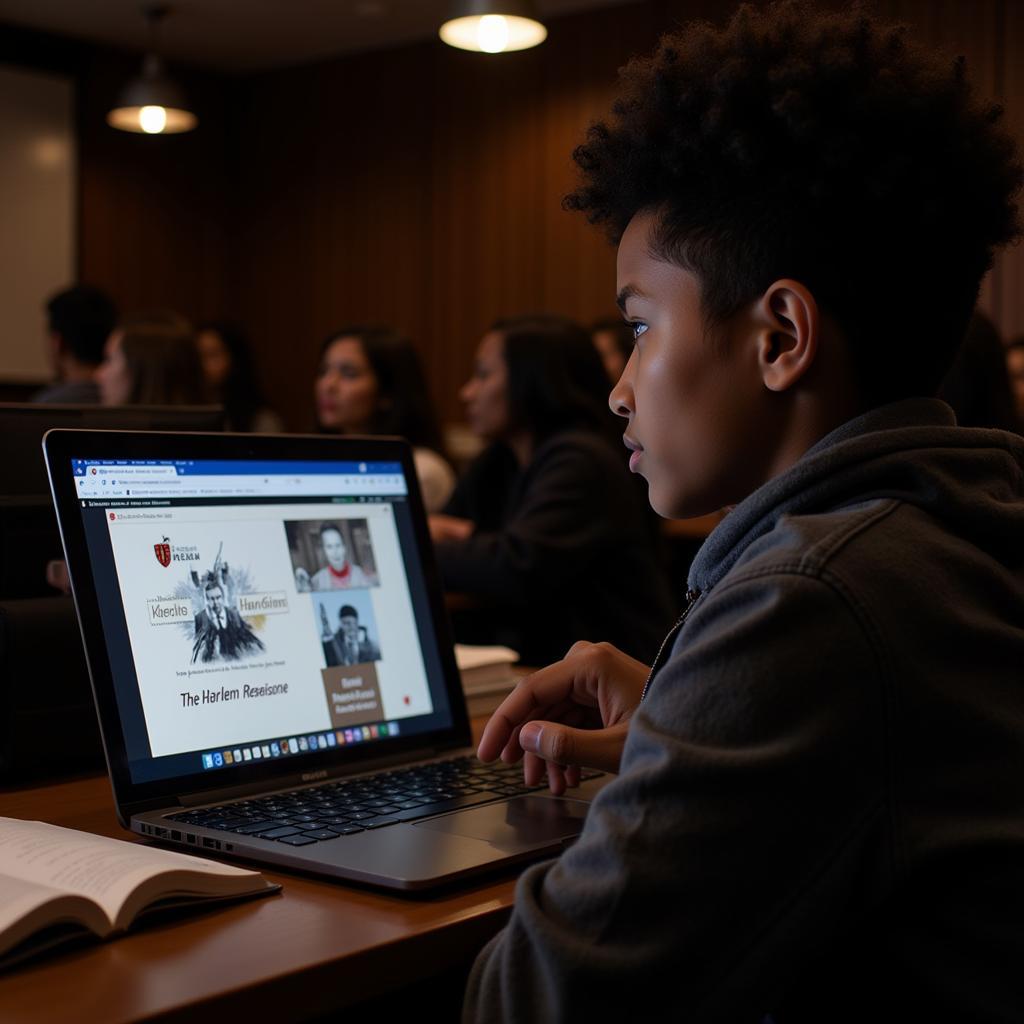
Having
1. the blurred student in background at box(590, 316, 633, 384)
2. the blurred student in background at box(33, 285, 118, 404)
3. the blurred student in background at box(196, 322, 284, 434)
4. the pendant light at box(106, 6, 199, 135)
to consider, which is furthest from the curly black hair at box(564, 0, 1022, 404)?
the blurred student in background at box(196, 322, 284, 434)

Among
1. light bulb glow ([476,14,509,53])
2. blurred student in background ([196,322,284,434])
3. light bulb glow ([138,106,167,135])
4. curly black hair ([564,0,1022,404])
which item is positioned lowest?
curly black hair ([564,0,1022,404])

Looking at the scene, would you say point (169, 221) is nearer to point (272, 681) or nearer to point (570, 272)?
point (570, 272)

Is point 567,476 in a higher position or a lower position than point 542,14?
lower

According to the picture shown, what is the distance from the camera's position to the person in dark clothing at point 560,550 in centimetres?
263

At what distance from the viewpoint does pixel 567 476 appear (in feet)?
8.88

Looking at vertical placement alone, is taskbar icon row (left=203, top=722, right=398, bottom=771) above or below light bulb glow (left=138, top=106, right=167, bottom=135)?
below

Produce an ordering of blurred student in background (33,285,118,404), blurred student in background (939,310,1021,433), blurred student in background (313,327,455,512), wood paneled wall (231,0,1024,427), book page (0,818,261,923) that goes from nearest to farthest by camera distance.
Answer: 1. book page (0,818,261,923)
2. blurred student in background (939,310,1021,433)
3. blurred student in background (313,327,455,512)
4. blurred student in background (33,285,118,404)
5. wood paneled wall (231,0,1024,427)

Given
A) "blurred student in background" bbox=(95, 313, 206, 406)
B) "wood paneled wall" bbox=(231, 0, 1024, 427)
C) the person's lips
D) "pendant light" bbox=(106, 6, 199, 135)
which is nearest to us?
the person's lips

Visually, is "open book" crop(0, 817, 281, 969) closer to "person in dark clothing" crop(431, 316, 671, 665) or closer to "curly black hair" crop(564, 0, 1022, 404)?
"curly black hair" crop(564, 0, 1022, 404)

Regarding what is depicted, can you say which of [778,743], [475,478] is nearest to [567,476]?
[475,478]

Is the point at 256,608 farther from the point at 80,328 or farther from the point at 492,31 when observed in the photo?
the point at 80,328

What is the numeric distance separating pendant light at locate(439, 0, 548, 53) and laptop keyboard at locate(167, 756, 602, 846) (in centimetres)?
284

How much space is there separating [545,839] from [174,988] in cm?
34

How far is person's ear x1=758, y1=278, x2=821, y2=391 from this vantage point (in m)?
0.83
